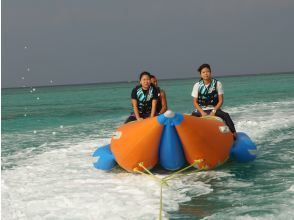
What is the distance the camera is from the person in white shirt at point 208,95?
512 centimetres

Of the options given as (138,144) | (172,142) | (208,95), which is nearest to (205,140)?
(172,142)

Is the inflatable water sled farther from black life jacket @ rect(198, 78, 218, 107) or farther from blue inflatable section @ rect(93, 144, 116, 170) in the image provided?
black life jacket @ rect(198, 78, 218, 107)

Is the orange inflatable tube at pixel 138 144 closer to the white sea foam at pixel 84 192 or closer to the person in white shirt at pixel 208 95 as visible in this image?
the white sea foam at pixel 84 192

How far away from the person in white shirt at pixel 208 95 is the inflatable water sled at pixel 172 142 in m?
0.53

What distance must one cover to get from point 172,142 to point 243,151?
1.21 meters

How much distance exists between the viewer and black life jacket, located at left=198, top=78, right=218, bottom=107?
523 centimetres

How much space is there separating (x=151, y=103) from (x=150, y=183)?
1225mm

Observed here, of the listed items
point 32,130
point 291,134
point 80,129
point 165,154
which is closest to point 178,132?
point 165,154

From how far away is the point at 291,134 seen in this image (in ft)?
23.2

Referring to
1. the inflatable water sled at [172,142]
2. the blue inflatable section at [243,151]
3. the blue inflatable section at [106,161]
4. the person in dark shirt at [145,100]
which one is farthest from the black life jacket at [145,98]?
the blue inflatable section at [243,151]

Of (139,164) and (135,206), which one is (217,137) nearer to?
(139,164)

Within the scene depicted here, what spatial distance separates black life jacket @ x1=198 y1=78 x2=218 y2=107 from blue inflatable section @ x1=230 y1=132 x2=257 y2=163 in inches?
23.1

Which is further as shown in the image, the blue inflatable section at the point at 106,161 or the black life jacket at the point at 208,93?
the black life jacket at the point at 208,93

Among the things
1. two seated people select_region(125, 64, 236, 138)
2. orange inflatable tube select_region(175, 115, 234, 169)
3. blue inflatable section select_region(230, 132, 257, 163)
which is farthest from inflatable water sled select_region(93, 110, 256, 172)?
two seated people select_region(125, 64, 236, 138)
